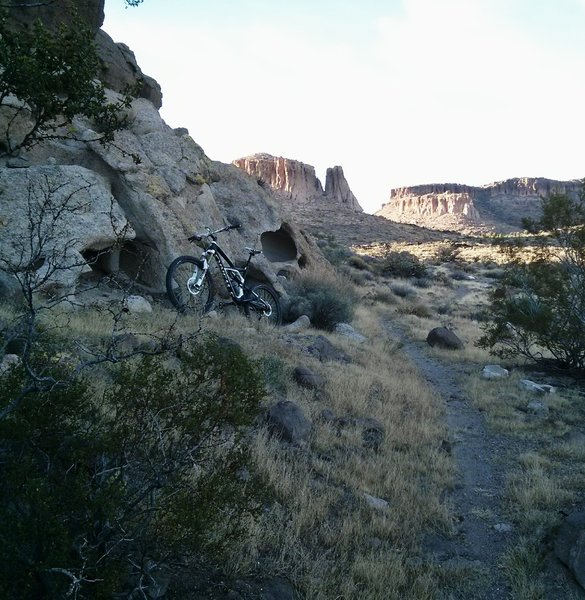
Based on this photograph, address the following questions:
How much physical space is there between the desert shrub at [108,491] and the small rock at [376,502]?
1562 mm

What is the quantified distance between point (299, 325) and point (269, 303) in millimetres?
846

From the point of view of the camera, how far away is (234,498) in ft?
9.90

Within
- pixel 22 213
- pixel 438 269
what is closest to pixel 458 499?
pixel 22 213

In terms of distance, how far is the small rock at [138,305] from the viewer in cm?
865

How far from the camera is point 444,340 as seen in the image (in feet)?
42.7

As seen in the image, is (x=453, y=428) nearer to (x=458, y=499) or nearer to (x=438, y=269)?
(x=458, y=499)

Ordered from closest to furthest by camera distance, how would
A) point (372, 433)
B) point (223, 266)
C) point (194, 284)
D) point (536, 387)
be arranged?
point (372, 433)
point (194, 284)
point (536, 387)
point (223, 266)

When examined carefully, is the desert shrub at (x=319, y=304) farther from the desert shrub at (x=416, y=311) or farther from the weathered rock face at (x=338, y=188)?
the weathered rock face at (x=338, y=188)

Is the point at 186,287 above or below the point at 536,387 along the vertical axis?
above

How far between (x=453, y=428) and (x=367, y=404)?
4.28 feet

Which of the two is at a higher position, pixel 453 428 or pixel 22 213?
pixel 22 213

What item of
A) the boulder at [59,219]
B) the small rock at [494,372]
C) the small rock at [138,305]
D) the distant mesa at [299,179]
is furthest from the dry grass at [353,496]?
the distant mesa at [299,179]

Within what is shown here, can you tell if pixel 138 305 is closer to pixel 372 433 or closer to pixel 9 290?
pixel 9 290

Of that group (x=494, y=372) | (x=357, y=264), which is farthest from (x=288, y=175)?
(x=494, y=372)
